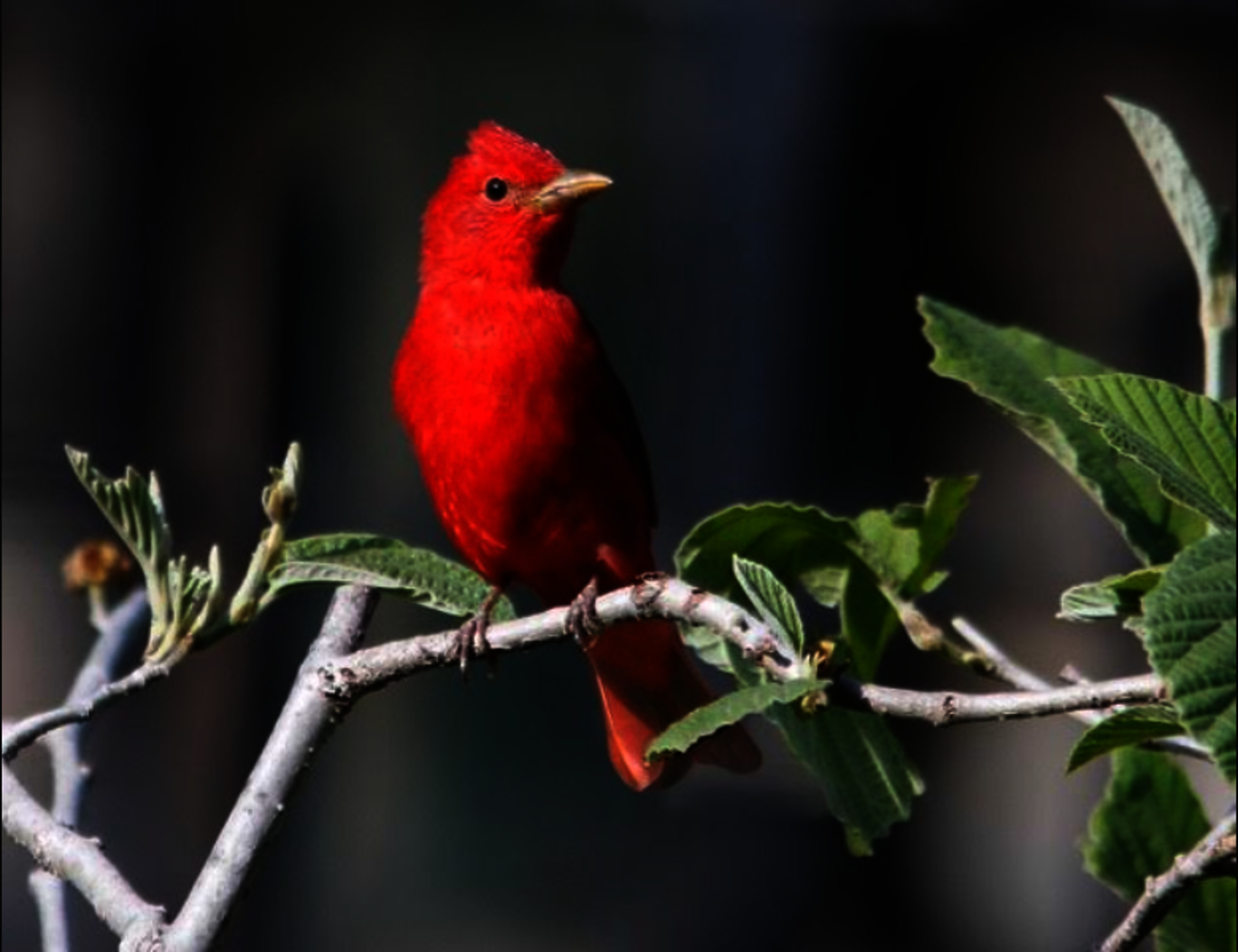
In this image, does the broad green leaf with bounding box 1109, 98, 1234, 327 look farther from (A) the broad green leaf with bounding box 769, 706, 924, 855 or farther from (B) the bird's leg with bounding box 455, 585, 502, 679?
(B) the bird's leg with bounding box 455, 585, 502, 679

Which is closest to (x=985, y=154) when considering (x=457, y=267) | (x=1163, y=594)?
(x=457, y=267)

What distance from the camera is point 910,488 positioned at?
22.7 ft

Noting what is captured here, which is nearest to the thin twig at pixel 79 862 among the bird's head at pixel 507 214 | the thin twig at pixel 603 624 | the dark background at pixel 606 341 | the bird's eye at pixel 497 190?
the thin twig at pixel 603 624

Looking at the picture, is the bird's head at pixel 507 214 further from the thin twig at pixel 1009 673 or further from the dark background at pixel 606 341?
the dark background at pixel 606 341

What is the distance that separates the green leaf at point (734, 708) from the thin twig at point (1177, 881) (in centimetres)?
24

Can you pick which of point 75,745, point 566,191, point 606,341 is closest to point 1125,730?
point 75,745

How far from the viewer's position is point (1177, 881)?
1.34 meters

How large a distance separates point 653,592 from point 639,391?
5358mm

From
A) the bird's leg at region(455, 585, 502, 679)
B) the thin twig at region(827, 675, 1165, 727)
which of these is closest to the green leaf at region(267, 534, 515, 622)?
the bird's leg at region(455, 585, 502, 679)

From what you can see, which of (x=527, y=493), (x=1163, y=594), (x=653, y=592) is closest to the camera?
(x=1163, y=594)

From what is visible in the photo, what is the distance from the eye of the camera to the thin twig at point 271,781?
4.53ft

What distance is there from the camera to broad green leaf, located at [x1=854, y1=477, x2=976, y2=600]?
171 cm

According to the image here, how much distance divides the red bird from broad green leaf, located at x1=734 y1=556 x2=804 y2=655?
1.24 meters

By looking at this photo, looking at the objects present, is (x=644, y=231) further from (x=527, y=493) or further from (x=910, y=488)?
(x=527, y=493)
